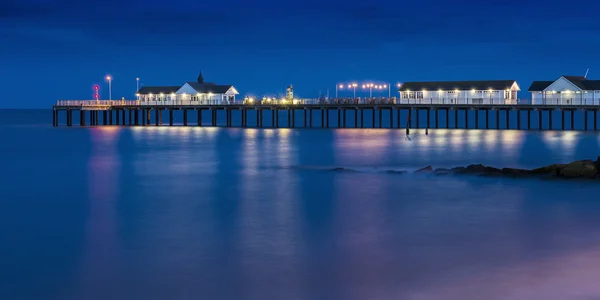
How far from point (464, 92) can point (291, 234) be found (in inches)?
2242

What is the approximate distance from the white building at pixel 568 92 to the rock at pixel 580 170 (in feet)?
134

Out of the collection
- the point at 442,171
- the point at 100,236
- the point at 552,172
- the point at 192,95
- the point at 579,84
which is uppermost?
the point at 192,95

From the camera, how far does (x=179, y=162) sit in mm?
39531

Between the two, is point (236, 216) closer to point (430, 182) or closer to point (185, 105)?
point (430, 182)

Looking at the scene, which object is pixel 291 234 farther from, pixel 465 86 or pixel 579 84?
pixel 579 84

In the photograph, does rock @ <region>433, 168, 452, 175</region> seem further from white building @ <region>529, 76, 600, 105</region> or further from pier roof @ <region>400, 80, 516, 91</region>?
pier roof @ <region>400, 80, 516, 91</region>

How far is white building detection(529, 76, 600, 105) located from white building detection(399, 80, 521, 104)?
→ 2.42 meters

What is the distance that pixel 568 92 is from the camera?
69500 mm

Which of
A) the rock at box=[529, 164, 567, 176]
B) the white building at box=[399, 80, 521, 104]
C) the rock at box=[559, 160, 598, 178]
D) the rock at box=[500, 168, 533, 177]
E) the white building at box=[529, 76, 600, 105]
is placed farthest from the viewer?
the white building at box=[399, 80, 521, 104]

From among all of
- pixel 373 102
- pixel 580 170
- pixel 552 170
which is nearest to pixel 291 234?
pixel 580 170

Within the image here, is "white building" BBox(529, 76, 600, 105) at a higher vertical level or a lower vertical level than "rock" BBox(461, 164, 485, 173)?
higher

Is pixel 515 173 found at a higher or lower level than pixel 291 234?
higher

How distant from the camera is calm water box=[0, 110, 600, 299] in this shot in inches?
526

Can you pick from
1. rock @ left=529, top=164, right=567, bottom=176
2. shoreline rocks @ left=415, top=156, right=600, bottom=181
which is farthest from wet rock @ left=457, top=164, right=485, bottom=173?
rock @ left=529, top=164, right=567, bottom=176
